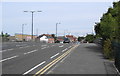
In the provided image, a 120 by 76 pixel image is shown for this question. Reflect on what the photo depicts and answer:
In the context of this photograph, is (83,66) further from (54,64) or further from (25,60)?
(25,60)

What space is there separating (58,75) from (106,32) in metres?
19.7

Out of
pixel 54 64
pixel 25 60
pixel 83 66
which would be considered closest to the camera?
pixel 83 66

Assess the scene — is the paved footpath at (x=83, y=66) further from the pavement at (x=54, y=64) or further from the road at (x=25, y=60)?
the road at (x=25, y=60)

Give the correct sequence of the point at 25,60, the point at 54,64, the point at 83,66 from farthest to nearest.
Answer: the point at 25,60, the point at 54,64, the point at 83,66

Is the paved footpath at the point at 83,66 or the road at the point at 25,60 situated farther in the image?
the road at the point at 25,60

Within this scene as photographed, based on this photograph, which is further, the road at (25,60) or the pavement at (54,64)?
the road at (25,60)

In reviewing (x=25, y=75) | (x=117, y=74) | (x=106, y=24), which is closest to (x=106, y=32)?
(x=106, y=24)

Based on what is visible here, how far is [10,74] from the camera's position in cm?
1123

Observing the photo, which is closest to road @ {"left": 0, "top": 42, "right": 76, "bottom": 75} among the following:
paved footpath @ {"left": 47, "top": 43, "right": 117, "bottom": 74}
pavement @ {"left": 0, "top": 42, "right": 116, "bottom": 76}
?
pavement @ {"left": 0, "top": 42, "right": 116, "bottom": 76}

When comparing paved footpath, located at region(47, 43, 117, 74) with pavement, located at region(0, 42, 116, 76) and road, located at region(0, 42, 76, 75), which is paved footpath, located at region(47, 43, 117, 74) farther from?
road, located at region(0, 42, 76, 75)

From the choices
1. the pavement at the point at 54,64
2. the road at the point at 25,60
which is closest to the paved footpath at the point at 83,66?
the pavement at the point at 54,64

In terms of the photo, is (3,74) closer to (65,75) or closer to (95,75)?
(65,75)

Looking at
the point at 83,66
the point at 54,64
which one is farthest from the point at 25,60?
the point at 83,66

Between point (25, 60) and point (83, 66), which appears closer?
point (83, 66)
